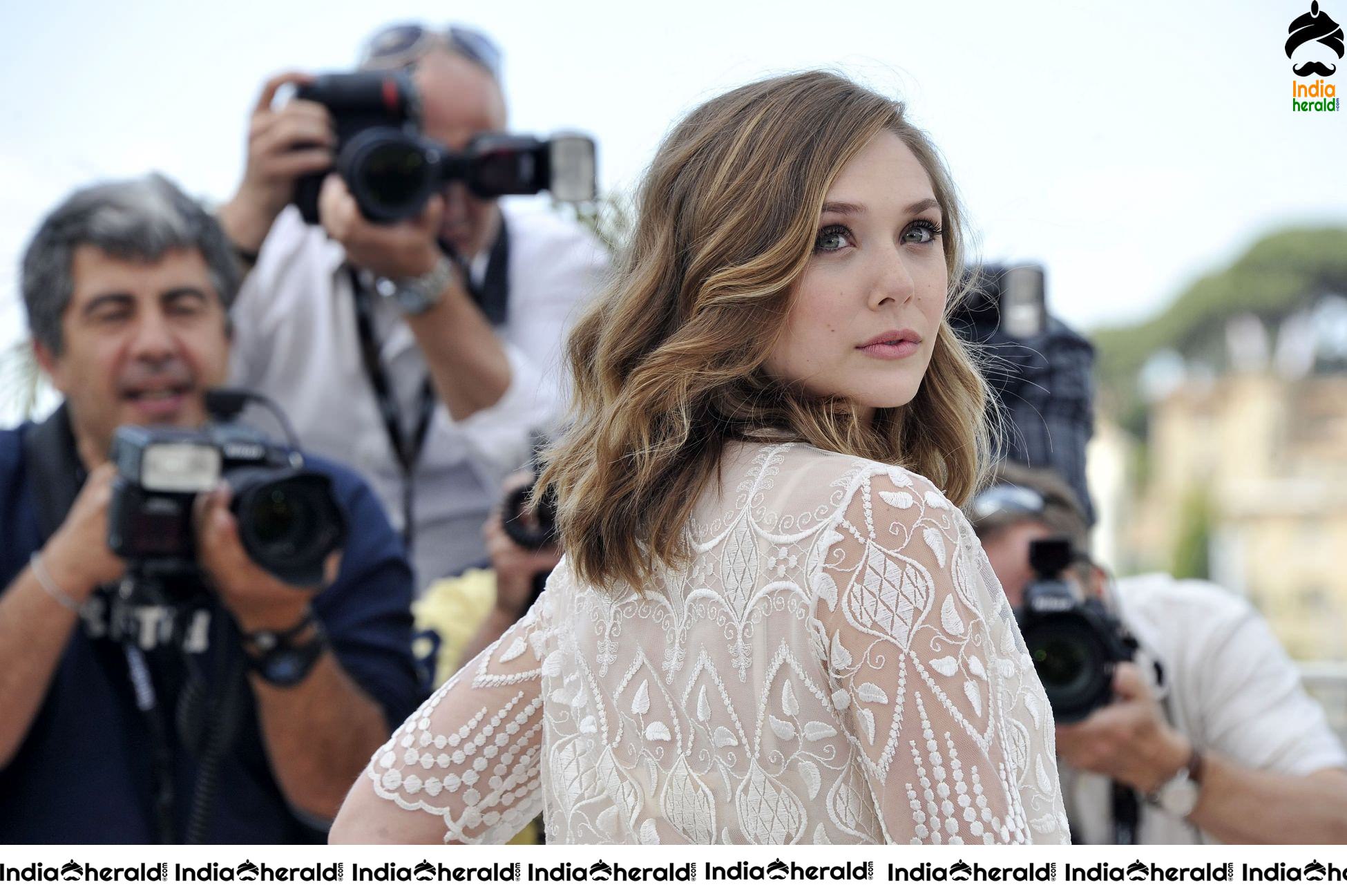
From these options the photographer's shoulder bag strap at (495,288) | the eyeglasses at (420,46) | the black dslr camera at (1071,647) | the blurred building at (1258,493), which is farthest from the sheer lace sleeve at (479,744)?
the blurred building at (1258,493)

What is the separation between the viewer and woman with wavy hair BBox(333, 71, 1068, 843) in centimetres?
114

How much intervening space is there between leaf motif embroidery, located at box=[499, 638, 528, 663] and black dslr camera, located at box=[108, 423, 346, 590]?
110cm

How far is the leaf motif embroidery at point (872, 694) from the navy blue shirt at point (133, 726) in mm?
1561

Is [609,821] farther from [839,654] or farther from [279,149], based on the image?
[279,149]

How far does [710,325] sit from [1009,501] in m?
1.62

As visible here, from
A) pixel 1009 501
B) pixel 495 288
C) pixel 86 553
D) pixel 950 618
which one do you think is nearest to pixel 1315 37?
pixel 1009 501

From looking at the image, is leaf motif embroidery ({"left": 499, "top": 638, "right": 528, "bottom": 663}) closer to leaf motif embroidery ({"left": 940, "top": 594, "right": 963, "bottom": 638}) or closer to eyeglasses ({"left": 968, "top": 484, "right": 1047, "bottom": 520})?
leaf motif embroidery ({"left": 940, "top": 594, "right": 963, "bottom": 638})

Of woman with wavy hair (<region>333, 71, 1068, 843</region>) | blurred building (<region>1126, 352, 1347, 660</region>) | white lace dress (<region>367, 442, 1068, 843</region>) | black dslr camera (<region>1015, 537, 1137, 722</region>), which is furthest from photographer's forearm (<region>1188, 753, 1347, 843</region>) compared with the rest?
blurred building (<region>1126, 352, 1347, 660</region>)

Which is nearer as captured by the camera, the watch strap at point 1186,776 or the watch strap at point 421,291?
the watch strap at point 1186,776

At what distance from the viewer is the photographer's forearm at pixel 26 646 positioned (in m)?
2.46

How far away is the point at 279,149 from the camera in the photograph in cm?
297

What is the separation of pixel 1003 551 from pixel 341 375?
1.37 m

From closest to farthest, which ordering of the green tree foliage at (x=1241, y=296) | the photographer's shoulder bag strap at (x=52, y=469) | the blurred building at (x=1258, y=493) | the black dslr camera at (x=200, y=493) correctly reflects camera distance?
the black dslr camera at (x=200, y=493)
the photographer's shoulder bag strap at (x=52, y=469)
the blurred building at (x=1258, y=493)
the green tree foliage at (x=1241, y=296)

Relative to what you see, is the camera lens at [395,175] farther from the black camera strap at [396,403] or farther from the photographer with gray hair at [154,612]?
the photographer with gray hair at [154,612]
